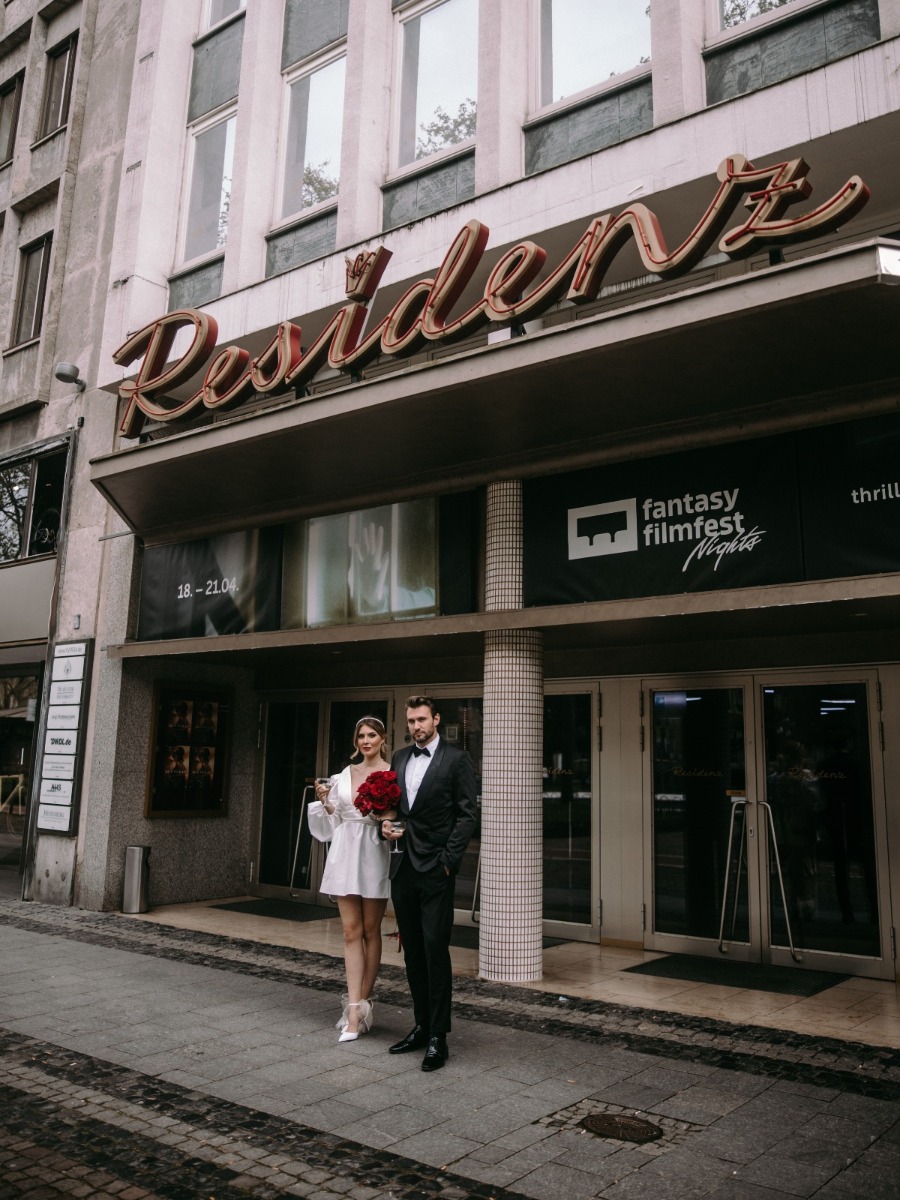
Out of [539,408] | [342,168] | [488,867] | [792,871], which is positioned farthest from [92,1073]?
[342,168]

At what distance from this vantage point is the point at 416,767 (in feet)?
19.7

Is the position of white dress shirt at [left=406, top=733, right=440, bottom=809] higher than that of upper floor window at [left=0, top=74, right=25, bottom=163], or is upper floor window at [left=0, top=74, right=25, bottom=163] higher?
upper floor window at [left=0, top=74, right=25, bottom=163]

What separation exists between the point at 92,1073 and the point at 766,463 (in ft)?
19.3

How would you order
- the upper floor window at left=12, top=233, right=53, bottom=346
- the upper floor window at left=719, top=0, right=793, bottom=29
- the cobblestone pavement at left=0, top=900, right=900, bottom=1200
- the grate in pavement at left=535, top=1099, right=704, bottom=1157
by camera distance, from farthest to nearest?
the upper floor window at left=12, top=233, right=53, bottom=346
the upper floor window at left=719, top=0, right=793, bottom=29
the grate in pavement at left=535, top=1099, right=704, bottom=1157
the cobblestone pavement at left=0, top=900, right=900, bottom=1200

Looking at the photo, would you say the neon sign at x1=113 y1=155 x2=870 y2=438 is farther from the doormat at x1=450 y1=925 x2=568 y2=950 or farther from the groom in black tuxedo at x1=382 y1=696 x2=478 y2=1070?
the doormat at x1=450 y1=925 x2=568 y2=950

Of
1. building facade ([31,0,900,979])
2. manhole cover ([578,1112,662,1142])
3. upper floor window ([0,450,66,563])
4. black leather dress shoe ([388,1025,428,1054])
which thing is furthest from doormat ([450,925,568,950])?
upper floor window ([0,450,66,563])

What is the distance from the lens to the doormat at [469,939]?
31.3 ft

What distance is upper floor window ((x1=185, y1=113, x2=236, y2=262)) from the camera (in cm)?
1262

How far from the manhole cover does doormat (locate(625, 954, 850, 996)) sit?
10.7ft

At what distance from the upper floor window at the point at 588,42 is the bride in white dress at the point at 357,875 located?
6581 millimetres

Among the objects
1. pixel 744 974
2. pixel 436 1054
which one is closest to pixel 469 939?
pixel 744 974

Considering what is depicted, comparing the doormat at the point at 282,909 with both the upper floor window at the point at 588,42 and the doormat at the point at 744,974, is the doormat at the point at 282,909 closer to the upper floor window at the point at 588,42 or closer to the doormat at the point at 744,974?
the doormat at the point at 744,974

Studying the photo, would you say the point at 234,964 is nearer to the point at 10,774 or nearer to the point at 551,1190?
the point at 551,1190

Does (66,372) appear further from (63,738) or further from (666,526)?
(666,526)
